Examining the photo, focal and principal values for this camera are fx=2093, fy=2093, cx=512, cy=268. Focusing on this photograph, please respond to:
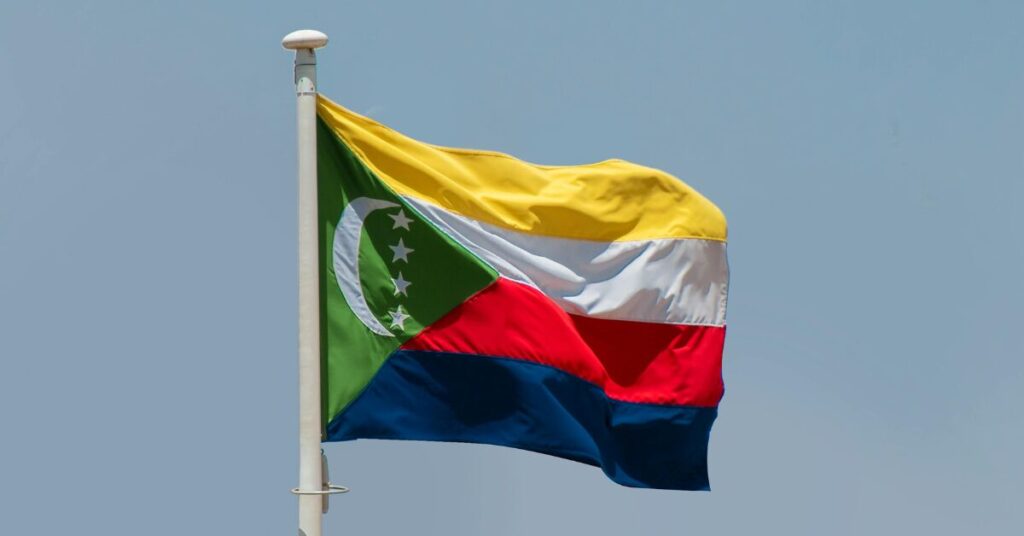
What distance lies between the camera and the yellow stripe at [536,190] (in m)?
16.8

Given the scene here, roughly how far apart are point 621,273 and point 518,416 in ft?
6.65

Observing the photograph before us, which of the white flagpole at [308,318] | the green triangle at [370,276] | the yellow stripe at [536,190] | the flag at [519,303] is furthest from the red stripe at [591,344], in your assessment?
the white flagpole at [308,318]

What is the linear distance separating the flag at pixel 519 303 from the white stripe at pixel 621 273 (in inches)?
0.7

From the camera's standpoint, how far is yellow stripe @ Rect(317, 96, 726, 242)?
1680cm

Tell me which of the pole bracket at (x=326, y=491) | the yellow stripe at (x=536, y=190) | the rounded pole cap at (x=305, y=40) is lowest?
the pole bracket at (x=326, y=491)

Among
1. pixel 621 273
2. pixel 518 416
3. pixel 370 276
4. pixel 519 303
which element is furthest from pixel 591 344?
pixel 370 276

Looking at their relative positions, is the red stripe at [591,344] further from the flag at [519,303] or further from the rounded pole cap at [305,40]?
the rounded pole cap at [305,40]

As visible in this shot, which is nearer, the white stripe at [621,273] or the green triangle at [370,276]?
the green triangle at [370,276]

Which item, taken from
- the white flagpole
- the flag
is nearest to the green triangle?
the flag

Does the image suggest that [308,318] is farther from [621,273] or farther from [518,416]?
[621,273]

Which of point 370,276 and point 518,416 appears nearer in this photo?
point 370,276

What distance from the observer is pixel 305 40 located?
51.5ft

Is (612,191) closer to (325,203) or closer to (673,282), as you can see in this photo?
(673,282)

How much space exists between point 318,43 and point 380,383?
2760mm
